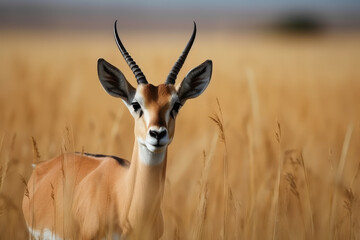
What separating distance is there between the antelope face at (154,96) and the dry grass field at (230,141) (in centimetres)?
39

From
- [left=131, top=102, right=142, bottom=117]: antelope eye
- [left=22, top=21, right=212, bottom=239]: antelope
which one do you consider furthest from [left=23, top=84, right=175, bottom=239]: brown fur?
[left=131, top=102, right=142, bottom=117]: antelope eye

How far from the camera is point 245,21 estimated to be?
87.7 meters

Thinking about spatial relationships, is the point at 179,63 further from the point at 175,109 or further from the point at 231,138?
the point at 231,138

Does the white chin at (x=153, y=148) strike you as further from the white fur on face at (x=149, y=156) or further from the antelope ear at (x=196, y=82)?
the antelope ear at (x=196, y=82)

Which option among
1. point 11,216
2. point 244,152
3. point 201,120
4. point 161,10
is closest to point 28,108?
point 201,120

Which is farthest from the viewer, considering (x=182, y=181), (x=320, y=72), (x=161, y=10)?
(x=161, y=10)

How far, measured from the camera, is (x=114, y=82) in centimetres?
507

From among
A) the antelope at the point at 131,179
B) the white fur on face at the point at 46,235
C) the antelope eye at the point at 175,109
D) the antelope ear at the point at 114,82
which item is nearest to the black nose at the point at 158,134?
the antelope at the point at 131,179

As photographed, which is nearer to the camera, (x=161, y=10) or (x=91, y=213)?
(x=91, y=213)

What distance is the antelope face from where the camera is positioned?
4.43 m

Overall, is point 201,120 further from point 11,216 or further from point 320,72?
point 320,72

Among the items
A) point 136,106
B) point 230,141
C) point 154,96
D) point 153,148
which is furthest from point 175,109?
point 230,141

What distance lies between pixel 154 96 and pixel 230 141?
5.63m

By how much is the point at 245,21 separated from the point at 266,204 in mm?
83764
